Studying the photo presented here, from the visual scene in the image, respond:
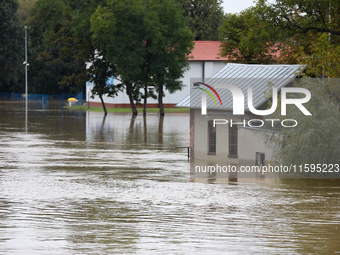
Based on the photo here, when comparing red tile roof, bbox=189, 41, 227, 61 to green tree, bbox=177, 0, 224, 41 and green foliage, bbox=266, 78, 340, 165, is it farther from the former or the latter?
green foliage, bbox=266, 78, 340, 165

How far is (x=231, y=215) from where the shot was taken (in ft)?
41.6

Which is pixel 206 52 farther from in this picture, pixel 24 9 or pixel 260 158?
pixel 24 9

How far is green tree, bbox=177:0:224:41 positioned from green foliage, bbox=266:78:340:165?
224ft

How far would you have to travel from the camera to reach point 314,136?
1888 centimetres

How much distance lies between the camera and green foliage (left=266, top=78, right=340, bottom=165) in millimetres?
18812

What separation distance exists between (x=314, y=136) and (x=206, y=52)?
184 feet

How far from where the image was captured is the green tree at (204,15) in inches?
3420

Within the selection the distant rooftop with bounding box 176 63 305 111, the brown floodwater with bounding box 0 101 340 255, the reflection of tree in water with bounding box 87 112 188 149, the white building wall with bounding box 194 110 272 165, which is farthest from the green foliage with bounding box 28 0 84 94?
the brown floodwater with bounding box 0 101 340 255

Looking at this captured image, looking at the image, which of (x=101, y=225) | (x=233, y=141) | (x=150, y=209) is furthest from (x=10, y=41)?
(x=101, y=225)

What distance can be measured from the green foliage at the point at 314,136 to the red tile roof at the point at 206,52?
52.9m

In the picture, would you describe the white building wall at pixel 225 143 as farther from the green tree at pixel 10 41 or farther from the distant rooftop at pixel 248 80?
the green tree at pixel 10 41

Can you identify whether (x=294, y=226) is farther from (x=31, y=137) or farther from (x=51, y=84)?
(x=51, y=84)

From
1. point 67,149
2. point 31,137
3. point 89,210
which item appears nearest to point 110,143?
point 67,149

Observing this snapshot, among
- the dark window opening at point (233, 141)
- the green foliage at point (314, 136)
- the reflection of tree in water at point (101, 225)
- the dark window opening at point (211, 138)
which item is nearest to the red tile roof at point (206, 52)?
the dark window opening at point (211, 138)
